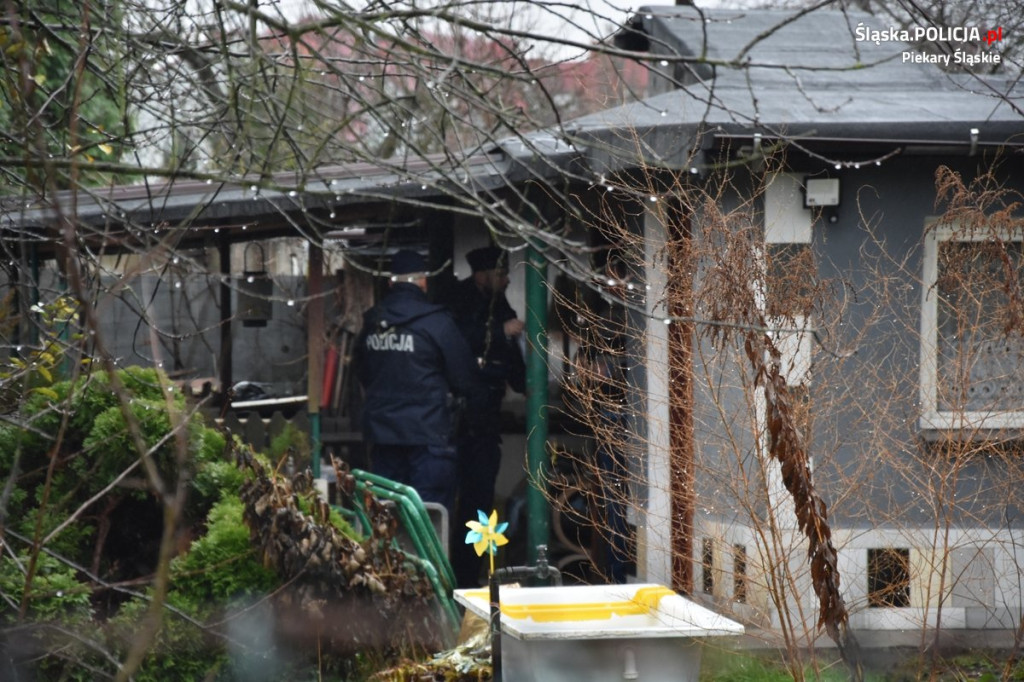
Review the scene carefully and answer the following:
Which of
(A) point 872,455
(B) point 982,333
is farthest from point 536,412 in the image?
(B) point 982,333

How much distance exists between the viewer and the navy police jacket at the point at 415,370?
26.0 feet

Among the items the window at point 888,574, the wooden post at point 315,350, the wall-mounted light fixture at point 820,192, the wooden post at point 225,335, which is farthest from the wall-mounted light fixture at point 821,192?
the wooden post at point 225,335

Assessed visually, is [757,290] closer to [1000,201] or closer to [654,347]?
[654,347]

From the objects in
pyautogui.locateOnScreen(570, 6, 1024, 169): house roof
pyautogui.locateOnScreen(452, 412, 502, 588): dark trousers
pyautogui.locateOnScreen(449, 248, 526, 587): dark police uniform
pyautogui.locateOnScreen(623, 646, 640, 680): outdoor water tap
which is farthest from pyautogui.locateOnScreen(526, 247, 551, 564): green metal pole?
pyautogui.locateOnScreen(623, 646, 640, 680): outdoor water tap

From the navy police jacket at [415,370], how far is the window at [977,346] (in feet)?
10.4

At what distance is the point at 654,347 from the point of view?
18.6ft

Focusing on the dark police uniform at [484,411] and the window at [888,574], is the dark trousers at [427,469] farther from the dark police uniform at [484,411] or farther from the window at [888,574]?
the window at [888,574]

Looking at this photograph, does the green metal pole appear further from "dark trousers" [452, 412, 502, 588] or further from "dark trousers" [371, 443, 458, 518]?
"dark trousers" [452, 412, 502, 588]

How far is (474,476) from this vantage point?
845 centimetres

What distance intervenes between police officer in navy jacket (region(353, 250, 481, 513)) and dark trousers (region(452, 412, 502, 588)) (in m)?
0.34

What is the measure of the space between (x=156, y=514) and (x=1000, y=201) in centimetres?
476

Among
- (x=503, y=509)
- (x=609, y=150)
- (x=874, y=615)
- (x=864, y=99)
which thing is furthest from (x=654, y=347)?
(x=503, y=509)

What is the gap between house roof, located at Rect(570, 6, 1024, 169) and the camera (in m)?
6.11

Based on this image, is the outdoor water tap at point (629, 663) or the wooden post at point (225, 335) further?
the wooden post at point (225, 335)
